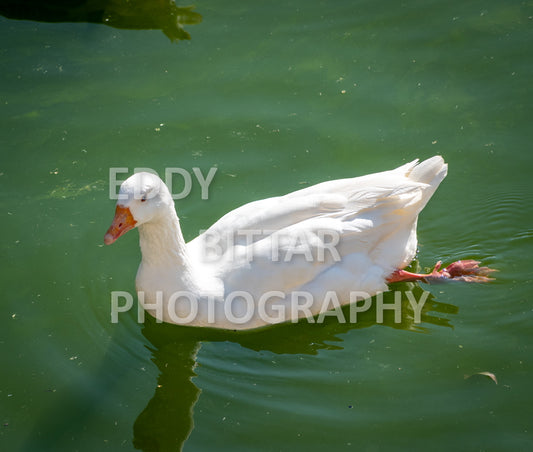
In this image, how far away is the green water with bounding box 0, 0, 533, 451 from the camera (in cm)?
517

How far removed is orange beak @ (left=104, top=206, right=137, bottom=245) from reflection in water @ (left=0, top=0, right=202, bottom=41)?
15.1ft

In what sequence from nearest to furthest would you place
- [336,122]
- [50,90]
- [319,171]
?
[319,171] → [336,122] → [50,90]

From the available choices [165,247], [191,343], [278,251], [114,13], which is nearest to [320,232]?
[278,251]

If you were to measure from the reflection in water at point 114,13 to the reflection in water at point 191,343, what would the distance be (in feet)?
15.5

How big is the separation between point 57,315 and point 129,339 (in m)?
0.73

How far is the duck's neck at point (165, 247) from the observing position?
5.34 metres

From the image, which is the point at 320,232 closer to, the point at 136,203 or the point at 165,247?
the point at 165,247

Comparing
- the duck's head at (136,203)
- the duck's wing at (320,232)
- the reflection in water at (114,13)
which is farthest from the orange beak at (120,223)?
the reflection in water at (114,13)

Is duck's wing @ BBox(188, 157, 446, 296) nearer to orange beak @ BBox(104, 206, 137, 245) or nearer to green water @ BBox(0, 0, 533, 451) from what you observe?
green water @ BBox(0, 0, 533, 451)

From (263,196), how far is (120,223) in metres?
2.22

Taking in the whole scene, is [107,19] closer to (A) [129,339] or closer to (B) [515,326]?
(A) [129,339]

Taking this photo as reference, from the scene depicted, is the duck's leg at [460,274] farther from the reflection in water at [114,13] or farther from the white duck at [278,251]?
the reflection in water at [114,13]

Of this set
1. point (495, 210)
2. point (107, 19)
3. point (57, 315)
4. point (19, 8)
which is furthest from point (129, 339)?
point (19, 8)

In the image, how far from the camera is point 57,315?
19.7ft
